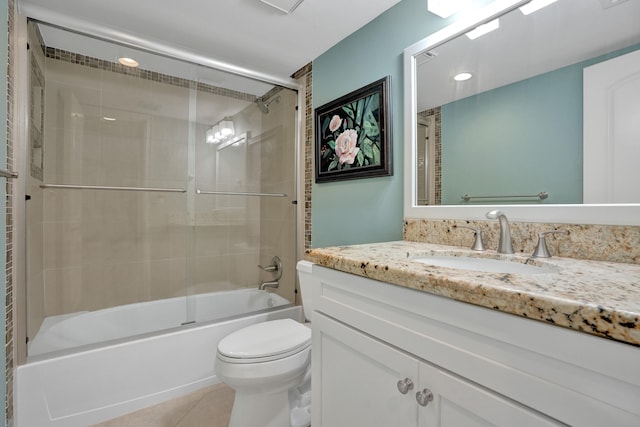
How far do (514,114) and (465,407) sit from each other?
3.29ft

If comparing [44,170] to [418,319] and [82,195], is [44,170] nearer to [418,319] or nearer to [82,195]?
[82,195]

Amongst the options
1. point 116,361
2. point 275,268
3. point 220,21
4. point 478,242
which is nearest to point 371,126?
point 478,242

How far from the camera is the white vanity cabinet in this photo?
0.44 metres

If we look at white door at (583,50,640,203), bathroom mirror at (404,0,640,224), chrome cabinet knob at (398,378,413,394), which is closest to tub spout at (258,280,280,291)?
bathroom mirror at (404,0,640,224)

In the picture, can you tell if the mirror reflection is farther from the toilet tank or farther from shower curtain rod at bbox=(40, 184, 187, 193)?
shower curtain rod at bbox=(40, 184, 187, 193)

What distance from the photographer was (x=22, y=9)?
1.42 m

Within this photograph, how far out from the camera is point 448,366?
0.62 metres

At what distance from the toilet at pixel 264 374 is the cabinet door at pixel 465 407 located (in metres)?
0.78

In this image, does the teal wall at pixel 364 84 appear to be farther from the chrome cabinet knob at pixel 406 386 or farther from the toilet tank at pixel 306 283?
the chrome cabinet knob at pixel 406 386

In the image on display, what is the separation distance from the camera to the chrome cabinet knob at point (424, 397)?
0.64 m

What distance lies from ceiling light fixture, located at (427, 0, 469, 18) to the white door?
1.92 feet

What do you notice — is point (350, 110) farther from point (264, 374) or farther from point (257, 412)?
point (257, 412)

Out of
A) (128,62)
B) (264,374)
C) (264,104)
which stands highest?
(128,62)

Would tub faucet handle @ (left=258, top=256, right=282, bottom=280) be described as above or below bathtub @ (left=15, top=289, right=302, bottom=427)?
above
